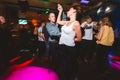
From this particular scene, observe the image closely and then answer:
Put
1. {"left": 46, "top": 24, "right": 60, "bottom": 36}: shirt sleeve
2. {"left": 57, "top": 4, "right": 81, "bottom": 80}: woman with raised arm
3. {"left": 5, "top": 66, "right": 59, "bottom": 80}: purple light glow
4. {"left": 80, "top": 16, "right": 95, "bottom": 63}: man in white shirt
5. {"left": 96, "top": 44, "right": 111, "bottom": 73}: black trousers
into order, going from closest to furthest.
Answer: {"left": 5, "top": 66, "right": 59, "bottom": 80}: purple light glow
{"left": 57, "top": 4, "right": 81, "bottom": 80}: woman with raised arm
{"left": 96, "top": 44, "right": 111, "bottom": 73}: black trousers
{"left": 46, "top": 24, "right": 60, "bottom": 36}: shirt sleeve
{"left": 80, "top": 16, "right": 95, "bottom": 63}: man in white shirt

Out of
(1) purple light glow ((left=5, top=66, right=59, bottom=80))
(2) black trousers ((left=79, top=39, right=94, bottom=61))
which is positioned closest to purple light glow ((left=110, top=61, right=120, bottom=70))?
(2) black trousers ((left=79, top=39, right=94, bottom=61))

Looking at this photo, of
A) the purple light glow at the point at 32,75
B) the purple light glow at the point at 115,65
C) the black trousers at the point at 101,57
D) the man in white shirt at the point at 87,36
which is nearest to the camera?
the purple light glow at the point at 32,75

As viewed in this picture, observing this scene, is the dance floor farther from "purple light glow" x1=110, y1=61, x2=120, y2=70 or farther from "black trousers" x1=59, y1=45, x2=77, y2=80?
"black trousers" x1=59, y1=45, x2=77, y2=80

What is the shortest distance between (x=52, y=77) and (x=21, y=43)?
33.3 ft

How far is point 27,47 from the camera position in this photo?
44.0 ft

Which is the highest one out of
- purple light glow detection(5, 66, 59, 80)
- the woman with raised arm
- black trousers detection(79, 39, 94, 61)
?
the woman with raised arm

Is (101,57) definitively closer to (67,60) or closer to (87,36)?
(87,36)

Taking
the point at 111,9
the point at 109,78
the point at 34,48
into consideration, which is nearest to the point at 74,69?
the point at 109,78

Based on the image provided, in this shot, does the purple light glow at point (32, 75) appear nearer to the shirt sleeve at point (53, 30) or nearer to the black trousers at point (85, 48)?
the shirt sleeve at point (53, 30)

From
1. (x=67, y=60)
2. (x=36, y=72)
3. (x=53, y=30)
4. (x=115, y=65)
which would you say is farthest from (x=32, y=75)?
(x=115, y=65)

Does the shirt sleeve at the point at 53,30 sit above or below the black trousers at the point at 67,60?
above

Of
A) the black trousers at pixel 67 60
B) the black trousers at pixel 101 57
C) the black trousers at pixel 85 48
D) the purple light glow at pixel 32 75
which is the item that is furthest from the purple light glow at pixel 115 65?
the purple light glow at pixel 32 75

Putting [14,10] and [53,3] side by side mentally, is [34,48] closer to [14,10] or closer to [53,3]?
[14,10]

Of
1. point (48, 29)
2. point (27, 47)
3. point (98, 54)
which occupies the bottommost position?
point (27, 47)
